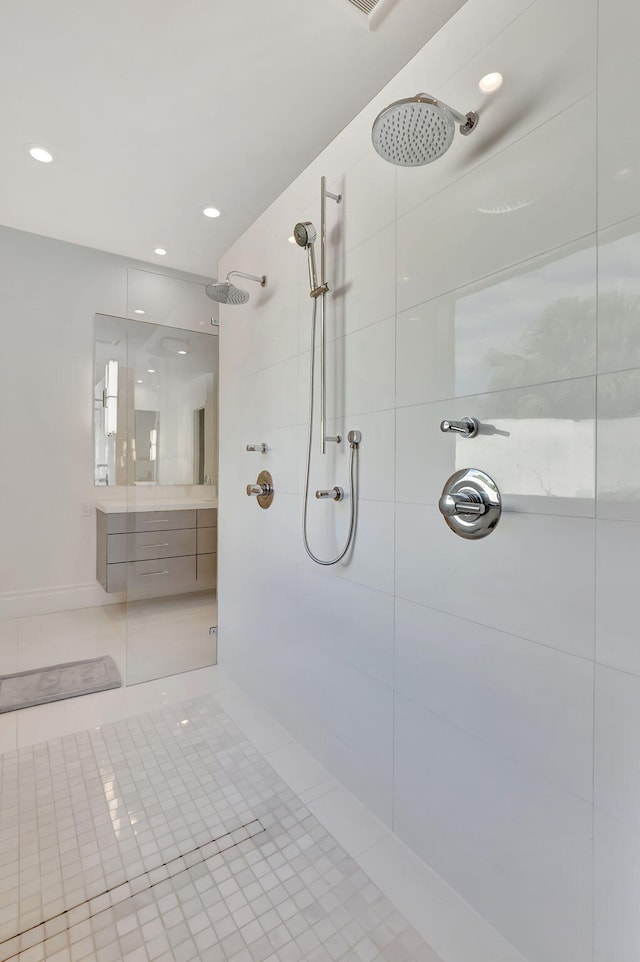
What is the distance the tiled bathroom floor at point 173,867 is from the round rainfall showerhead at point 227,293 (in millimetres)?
1944

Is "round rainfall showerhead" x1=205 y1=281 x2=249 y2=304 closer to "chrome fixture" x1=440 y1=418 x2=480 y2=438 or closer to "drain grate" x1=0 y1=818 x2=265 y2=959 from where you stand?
"chrome fixture" x1=440 y1=418 x2=480 y2=438

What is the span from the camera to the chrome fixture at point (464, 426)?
3.79ft

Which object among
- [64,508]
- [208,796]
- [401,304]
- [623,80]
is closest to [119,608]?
[64,508]

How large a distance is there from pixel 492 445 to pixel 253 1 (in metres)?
1.67

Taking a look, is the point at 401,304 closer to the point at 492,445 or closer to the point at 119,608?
the point at 492,445

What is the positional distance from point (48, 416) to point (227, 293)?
217 centimetres

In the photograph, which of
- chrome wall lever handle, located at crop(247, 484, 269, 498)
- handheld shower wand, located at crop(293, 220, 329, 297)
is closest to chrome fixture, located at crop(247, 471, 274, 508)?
chrome wall lever handle, located at crop(247, 484, 269, 498)

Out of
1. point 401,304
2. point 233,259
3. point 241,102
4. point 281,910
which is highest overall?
point 241,102

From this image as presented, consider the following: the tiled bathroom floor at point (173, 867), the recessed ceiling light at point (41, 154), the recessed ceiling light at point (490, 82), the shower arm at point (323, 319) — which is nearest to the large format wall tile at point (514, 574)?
the shower arm at point (323, 319)

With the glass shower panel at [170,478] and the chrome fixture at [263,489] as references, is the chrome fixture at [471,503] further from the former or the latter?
the glass shower panel at [170,478]

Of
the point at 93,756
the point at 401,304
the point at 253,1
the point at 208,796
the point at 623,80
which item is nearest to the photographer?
the point at 623,80

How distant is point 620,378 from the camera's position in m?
0.88

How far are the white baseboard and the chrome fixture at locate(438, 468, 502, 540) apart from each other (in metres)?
2.66

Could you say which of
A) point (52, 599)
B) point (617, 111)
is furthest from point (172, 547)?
point (617, 111)
